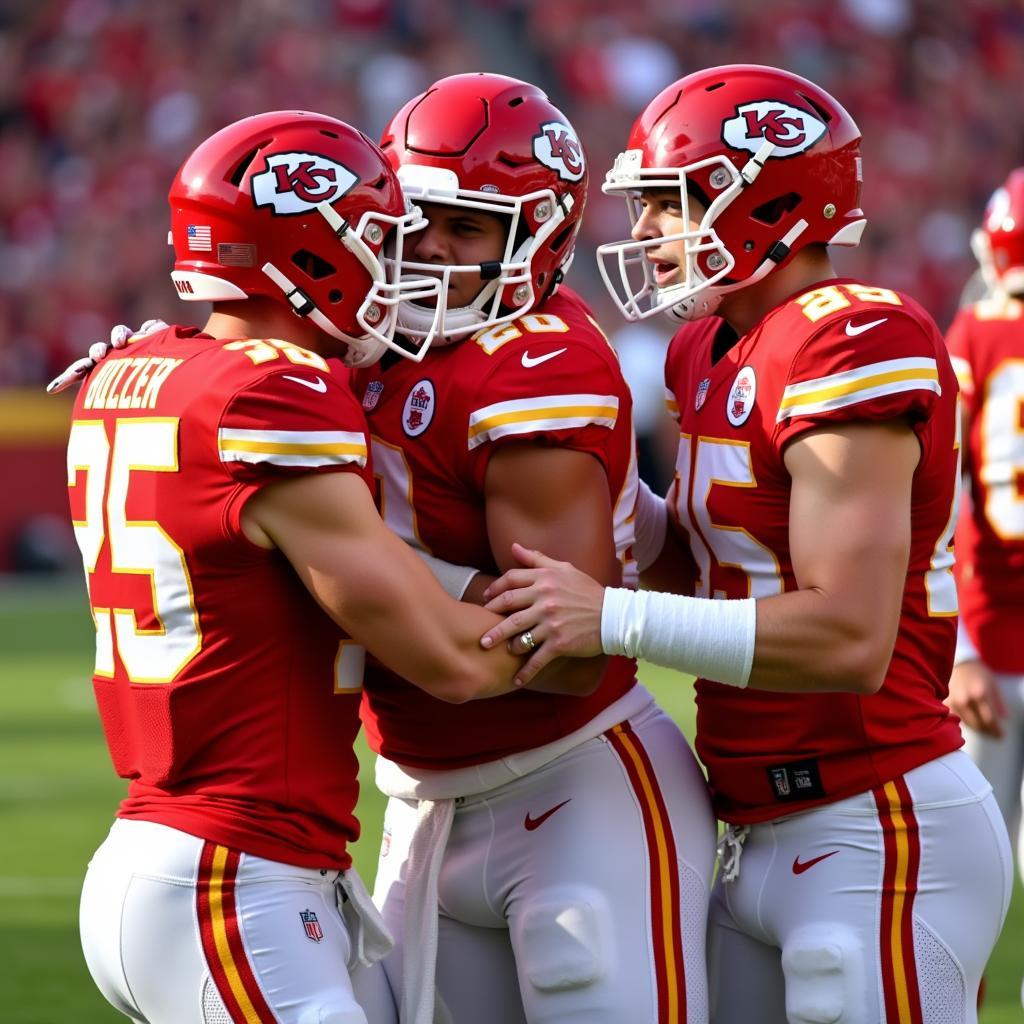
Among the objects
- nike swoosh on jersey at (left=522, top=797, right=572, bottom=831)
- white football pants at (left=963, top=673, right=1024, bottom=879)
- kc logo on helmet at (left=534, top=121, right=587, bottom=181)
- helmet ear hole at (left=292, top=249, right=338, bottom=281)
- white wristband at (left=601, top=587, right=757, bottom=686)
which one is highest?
kc logo on helmet at (left=534, top=121, right=587, bottom=181)

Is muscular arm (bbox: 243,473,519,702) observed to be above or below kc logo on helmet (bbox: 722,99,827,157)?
below

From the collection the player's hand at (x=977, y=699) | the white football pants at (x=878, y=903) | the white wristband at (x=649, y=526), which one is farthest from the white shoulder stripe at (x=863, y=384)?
the player's hand at (x=977, y=699)

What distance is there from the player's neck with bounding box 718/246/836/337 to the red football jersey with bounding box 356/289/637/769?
0.26m

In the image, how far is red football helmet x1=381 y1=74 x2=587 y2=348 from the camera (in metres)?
3.18

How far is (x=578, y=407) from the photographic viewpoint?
2969 mm

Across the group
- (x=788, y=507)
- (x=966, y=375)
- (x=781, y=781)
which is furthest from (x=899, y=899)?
(x=966, y=375)

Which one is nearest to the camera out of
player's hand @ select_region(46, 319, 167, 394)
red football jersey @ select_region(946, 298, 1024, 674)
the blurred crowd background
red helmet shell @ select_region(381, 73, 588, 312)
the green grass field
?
player's hand @ select_region(46, 319, 167, 394)

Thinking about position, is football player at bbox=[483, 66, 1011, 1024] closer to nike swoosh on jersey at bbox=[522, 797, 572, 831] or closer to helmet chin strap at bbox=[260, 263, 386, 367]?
nike swoosh on jersey at bbox=[522, 797, 572, 831]

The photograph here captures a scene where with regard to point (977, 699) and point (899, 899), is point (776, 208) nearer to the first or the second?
point (899, 899)

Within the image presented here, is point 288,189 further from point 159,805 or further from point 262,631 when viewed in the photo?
point 159,805

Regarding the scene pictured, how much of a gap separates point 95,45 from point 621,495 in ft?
43.2

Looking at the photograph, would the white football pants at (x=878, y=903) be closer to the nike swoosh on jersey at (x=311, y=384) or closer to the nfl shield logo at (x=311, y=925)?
the nfl shield logo at (x=311, y=925)

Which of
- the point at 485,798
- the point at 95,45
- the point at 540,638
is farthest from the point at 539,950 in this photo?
the point at 95,45

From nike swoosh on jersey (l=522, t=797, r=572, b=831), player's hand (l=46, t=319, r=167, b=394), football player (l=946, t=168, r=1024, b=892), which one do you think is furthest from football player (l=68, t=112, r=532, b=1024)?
football player (l=946, t=168, r=1024, b=892)
